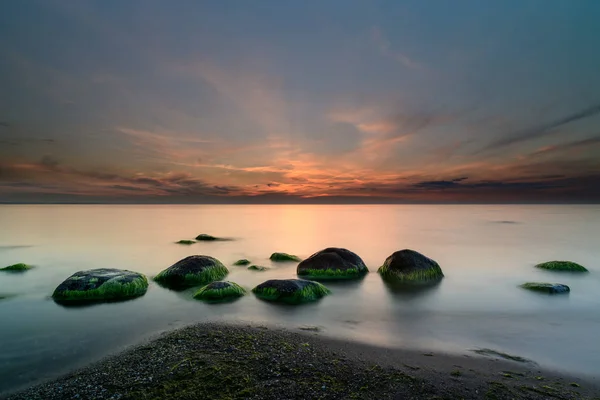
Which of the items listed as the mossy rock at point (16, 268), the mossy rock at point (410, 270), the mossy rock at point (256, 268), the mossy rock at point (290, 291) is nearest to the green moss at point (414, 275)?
the mossy rock at point (410, 270)

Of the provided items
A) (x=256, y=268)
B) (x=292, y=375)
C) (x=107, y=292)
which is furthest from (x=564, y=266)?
(x=107, y=292)

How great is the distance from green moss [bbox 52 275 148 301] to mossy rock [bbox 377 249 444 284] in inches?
482

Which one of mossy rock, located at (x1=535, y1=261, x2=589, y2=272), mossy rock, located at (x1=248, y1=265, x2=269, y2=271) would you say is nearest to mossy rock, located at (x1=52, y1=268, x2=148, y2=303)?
mossy rock, located at (x1=248, y1=265, x2=269, y2=271)

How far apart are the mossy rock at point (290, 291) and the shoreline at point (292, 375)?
3.92m

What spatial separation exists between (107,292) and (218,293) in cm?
448

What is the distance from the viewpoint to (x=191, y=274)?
15664 mm

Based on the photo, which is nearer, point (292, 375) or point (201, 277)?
point (292, 375)

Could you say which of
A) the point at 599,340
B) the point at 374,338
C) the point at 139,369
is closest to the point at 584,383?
the point at 599,340

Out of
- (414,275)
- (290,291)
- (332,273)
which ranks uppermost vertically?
(290,291)

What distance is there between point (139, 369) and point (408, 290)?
469 inches

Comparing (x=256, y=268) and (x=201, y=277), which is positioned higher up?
(x=201, y=277)

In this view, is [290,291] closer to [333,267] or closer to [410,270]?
[333,267]

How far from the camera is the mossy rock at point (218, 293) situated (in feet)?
42.7

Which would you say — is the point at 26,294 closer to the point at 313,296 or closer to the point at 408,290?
the point at 313,296
